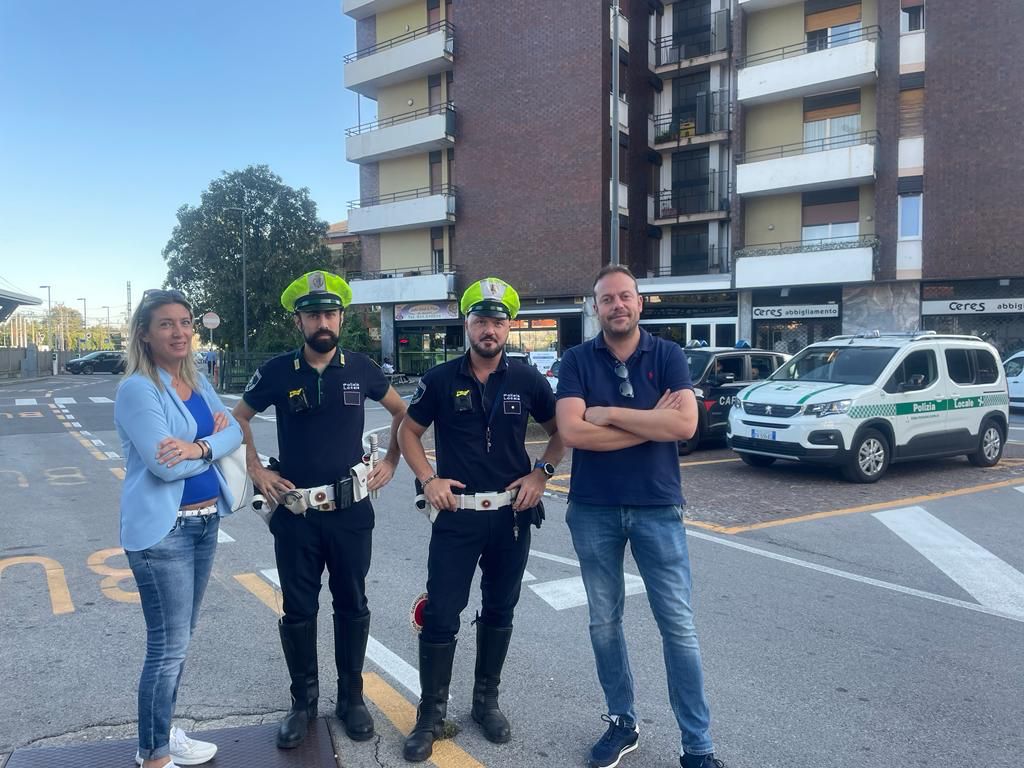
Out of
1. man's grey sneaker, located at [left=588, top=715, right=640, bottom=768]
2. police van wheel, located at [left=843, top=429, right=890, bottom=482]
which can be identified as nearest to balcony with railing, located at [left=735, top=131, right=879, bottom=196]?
police van wheel, located at [left=843, top=429, right=890, bottom=482]

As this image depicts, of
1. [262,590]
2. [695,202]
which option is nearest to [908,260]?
[695,202]

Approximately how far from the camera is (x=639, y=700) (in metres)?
3.72

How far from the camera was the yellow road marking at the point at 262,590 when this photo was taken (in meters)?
5.02

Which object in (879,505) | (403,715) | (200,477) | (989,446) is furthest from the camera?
(989,446)

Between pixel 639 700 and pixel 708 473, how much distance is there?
7.06m

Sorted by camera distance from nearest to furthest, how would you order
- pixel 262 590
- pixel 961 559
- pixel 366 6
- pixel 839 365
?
1. pixel 262 590
2. pixel 961 559
3. pixel 839 365
4. pixel 366 6

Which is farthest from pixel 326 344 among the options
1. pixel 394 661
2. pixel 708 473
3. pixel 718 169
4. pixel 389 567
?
pixel 718 169

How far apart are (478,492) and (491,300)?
2.75ft

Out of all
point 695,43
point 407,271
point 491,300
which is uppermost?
point 695,43

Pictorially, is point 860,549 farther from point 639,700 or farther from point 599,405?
point 599,405

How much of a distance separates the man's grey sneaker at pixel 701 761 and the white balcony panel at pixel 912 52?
26651 millimetres

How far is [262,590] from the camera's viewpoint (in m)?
5.33

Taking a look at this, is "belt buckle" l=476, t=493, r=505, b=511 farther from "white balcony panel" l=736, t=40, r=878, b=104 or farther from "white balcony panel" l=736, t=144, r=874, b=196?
"white balcony panel" l=736, t=40, r=878, b=104

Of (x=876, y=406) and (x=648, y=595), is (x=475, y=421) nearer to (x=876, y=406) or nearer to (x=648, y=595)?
(x=648, y=595)
